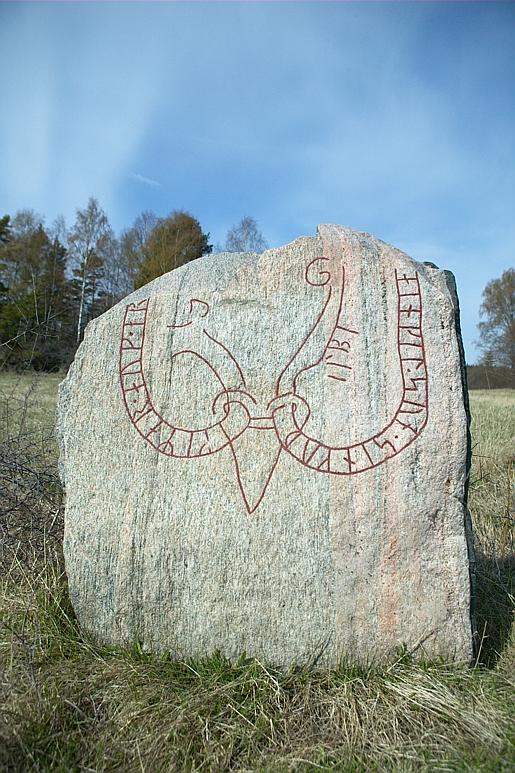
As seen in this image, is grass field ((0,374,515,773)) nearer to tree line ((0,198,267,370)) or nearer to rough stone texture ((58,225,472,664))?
rough stone texture ((58,225,472,664))

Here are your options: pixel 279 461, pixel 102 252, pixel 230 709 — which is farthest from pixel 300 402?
pixel 102 252

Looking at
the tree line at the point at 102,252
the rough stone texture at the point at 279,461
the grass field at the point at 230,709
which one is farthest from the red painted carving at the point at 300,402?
the tree line at the point at 102,252

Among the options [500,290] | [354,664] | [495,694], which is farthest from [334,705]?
[500,290]

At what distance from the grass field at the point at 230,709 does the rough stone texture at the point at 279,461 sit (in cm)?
11

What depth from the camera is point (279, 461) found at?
86.8 inches

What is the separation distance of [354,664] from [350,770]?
1.47 ft

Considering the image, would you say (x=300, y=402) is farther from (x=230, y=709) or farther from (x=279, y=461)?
(x=230, y=709)

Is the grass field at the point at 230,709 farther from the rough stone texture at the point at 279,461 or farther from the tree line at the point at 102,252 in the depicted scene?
the tree line at the point at 102,252

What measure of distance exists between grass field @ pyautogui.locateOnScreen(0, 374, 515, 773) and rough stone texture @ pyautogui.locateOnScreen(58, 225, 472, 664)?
109 millimetres

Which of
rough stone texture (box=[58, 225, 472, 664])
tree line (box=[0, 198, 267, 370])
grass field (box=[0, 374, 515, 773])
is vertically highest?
tree line (box=[0, 198, 267, 370])

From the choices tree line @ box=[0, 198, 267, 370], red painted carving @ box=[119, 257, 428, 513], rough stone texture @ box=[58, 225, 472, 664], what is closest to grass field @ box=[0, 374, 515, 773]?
rough stone texture @ box=[58, 225, 472, 664]

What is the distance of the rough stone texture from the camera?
210 centimetres

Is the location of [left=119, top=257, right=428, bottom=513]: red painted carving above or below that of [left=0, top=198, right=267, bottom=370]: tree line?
below

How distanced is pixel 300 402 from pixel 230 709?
3.68 ft
